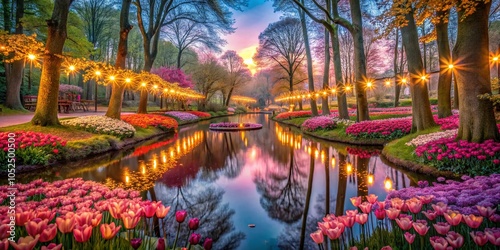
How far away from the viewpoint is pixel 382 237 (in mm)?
2080

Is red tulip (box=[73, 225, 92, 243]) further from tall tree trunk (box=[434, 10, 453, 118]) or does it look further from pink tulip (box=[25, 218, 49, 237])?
tall tree trunk (box=[434, 10, 453, 118])

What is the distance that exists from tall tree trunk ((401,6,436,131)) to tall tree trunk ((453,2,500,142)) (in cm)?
→ 269

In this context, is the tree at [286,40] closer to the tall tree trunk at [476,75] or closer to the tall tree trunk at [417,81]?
the tall tree trunk at [417,81]

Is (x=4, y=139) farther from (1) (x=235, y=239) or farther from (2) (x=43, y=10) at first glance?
(2) (x=43, y=10)

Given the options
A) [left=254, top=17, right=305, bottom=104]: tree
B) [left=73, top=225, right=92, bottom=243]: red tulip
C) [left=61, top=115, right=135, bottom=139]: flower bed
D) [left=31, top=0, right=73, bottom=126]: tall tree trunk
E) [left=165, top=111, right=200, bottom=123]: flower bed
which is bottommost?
[left=73, top=225, right=92, bottom=243]: red tulip

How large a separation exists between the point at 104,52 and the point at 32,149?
139ft

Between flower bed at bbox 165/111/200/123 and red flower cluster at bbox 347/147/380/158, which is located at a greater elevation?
flower bed at bbox 165/111/200/123

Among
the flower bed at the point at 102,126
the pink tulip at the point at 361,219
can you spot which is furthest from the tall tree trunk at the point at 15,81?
the pink tulip at the point at 361,219

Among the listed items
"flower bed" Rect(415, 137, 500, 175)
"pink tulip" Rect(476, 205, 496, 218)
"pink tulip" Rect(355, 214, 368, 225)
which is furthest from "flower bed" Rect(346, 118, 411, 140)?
"pink tulip" Rect(355, 214, 368, 225)

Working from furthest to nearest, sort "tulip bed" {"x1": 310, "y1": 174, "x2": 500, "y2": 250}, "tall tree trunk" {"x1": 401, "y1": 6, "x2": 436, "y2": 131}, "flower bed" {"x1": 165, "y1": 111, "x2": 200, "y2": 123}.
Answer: "flower bed" {"x1": 165, "y1": 111, "x2": 200, "y2": 123}, "tall tree trunk" {"x1": 401, "y1": 6, "x2": 436, "y2": 131}, "tulip bed" {"x1": 310, "y1": 174, "x2": 500, "y2": 250}

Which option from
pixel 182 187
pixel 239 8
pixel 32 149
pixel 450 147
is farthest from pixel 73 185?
pixel 239 8

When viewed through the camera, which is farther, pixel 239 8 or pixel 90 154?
pixel 239 8

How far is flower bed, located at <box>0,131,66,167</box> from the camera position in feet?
19.4

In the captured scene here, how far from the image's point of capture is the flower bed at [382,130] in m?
10.1
